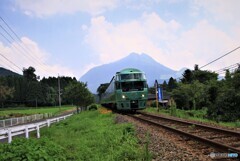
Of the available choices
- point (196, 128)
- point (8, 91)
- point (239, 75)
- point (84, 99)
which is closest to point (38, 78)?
point (8, 91)

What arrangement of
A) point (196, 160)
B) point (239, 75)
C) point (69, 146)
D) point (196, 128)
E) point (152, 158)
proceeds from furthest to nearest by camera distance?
1. point (239, 75)
2. point (196, 128)
3. point (69, 146)
4. point (152, 158)
5. point (196, 160)

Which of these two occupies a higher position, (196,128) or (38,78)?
(38,78)

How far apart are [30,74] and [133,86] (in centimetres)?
14747

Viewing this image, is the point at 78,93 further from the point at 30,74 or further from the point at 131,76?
the point at 30,74

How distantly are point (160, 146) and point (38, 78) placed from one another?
167069 mm

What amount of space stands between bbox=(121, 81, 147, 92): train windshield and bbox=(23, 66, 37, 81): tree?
143975 millimetres

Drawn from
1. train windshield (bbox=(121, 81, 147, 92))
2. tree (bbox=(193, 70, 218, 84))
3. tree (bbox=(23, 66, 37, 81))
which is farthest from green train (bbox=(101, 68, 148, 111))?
tree (bbox=(23, 66, 37, 81))

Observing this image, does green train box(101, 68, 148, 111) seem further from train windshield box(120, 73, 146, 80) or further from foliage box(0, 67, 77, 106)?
foliage box(0, 67, 77, 106)

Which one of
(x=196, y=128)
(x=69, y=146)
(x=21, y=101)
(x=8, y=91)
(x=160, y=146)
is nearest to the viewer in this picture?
(x=160, y=146)

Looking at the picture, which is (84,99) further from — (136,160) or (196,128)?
(136,160)

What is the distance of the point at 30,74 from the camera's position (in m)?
170

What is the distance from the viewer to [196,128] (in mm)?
15258

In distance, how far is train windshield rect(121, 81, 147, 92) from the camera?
2969 cm

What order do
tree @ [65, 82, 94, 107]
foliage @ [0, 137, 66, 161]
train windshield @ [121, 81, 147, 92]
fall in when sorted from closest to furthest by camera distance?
foliage @ [0, 137, 66, 161], train windshield @ [121, 81, 147, 92], tree @ [65, 82, 94, 107]
